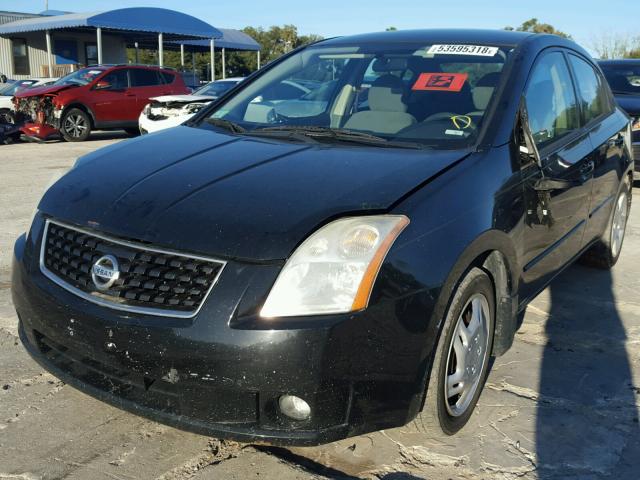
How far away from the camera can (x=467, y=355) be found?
108 inches

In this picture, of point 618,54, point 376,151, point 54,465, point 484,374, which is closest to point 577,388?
point 484,374

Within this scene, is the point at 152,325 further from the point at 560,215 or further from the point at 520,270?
the point at 560,215

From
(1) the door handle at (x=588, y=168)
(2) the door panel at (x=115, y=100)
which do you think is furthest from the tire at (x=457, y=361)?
(2) the door panel at (x=115, y=100)

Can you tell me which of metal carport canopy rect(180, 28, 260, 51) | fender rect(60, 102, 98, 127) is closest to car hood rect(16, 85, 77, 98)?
fender rect(60, 102, 98, 127)

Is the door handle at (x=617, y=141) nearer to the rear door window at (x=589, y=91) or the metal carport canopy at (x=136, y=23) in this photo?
the rear door window at (x=589, y=91)

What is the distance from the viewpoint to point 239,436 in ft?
7.24

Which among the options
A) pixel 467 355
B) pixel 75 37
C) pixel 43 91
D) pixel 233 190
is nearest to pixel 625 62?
pixel 467 355

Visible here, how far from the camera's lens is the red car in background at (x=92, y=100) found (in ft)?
46.1

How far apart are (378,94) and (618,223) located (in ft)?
8.83

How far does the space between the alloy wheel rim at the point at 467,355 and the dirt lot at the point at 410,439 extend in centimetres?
16

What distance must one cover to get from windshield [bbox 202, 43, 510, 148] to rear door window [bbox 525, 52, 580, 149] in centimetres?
24

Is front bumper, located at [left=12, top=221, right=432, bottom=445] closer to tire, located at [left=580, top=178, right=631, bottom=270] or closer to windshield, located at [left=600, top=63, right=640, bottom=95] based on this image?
tire, located at [left=580, top=178, right=631, bottom=270]

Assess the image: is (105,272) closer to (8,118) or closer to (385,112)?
(385,112)

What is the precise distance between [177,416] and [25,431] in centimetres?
88
